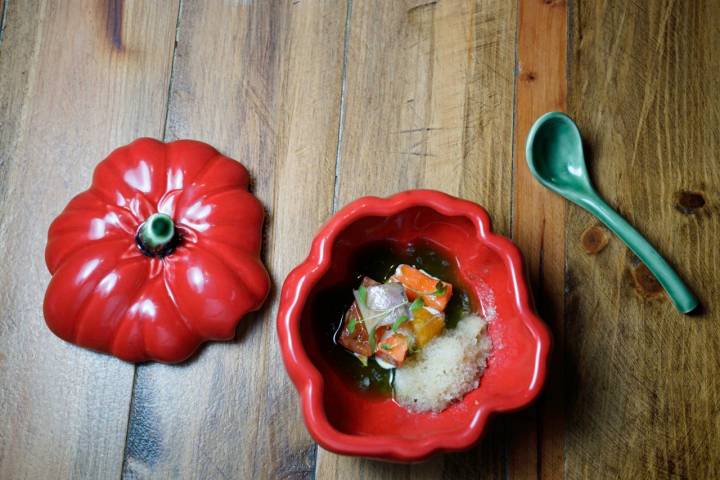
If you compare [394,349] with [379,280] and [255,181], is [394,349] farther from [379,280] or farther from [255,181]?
[255,181]

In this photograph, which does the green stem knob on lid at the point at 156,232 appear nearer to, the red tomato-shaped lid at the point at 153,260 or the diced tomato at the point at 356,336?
the red tomato-shaped lid at the point at 153,260

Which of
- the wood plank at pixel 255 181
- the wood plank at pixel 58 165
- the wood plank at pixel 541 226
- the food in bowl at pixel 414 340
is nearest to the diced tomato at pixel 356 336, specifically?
the food in bowl at pixel 414 340

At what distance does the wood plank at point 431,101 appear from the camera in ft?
4.17

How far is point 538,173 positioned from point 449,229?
25 cm

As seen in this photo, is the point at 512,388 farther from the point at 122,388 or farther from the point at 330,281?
the point at 122,388

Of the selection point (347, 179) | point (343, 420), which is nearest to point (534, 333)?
point (343, 420)

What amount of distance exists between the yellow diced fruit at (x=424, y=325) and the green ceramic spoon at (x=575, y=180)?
1.23ft

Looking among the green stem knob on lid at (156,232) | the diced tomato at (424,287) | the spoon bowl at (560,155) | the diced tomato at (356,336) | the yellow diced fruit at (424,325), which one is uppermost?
the spoon bowl at (560,155)

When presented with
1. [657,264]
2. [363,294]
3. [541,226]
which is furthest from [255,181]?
[657,264]

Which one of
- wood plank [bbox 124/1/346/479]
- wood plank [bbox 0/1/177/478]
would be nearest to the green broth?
wood plank [bbox 124/1/346/479]

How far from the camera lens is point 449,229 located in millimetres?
1131

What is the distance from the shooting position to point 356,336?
3.64ft

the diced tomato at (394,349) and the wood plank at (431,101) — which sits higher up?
the wood plank at (431,101)

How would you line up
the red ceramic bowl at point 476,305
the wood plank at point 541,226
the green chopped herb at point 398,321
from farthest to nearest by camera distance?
1. the wood plank at point 541,226
2. the green chopped herb at point 398,321
3. the red ceramic bowl at point 476,305
